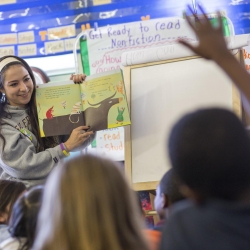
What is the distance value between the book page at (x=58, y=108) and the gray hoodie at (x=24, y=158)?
114mm

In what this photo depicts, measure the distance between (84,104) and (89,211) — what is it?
1.42 metres

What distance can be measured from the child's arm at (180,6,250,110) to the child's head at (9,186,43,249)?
2.00 feet

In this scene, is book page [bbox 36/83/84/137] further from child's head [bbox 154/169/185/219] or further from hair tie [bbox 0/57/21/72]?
child's head [bbox 154/169/185/219]

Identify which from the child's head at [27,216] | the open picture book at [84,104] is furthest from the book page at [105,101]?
the child's head at [27,216]

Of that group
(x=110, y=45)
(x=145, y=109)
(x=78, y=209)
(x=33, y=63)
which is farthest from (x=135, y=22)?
(x=78, y=209)

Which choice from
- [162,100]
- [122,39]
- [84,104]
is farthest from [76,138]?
[122,39]

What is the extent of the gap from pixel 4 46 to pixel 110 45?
1.03 m

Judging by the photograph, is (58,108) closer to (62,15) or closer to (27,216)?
(27,216)

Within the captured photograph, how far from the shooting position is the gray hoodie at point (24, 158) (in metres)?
2.25

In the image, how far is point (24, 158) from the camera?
225 centimetres

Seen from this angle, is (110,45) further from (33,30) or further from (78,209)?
(78,209)

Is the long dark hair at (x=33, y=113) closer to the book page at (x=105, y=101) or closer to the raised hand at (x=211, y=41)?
the book page at (x=105, y=101)

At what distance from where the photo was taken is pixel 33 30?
12.1 feet

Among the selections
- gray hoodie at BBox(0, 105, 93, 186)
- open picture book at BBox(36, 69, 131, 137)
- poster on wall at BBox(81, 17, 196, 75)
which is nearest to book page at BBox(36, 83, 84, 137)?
open picture book at BBox(36, 69, 131, 137)
